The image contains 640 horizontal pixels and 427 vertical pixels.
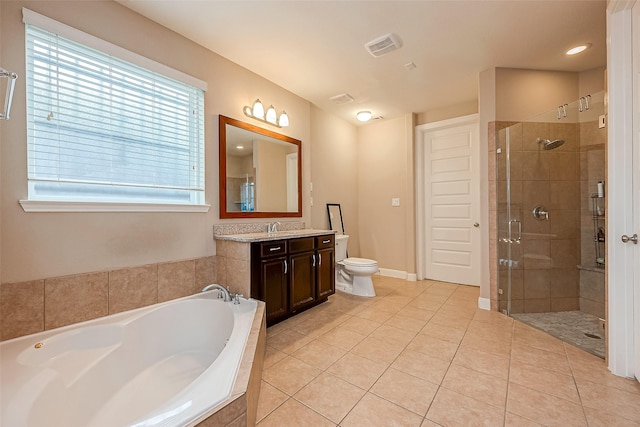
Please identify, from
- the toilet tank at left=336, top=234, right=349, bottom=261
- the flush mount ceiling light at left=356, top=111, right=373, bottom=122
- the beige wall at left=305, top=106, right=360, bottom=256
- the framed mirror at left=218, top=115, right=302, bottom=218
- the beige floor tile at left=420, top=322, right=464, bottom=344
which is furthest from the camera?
the flush mount ceiling light at left=356, top=111, right=373, bottom=122

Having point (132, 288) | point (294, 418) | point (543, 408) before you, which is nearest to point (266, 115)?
point (132, 288)

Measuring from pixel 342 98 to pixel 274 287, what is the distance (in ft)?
8.11

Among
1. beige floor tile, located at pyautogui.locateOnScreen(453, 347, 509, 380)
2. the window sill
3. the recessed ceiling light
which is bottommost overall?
beige floor tile, located at pyautogui.locateOnScreen(453, 347, 509, 380)

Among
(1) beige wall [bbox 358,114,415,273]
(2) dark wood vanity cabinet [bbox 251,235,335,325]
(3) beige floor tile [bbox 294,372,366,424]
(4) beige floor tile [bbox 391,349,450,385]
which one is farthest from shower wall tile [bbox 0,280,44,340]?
(1) beige wall [bbox 358,114,415,273]

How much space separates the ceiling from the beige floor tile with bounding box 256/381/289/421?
8.26ft

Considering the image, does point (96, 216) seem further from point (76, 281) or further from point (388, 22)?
point (388, 22)

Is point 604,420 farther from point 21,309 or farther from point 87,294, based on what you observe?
point 21,309

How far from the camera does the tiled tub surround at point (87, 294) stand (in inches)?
55.9

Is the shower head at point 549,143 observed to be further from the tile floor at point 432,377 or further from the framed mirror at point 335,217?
the framed mirror at point 335,217

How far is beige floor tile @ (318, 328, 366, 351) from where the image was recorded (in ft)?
6.66

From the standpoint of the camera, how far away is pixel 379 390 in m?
1.51

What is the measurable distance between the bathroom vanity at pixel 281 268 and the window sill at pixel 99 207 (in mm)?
449

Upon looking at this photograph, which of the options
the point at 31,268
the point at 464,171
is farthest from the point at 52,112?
the point at 464,171

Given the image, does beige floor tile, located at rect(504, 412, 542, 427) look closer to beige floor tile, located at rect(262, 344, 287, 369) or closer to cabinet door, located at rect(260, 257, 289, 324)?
beige floor tile, located at rect(262, 344, 287, 369)
